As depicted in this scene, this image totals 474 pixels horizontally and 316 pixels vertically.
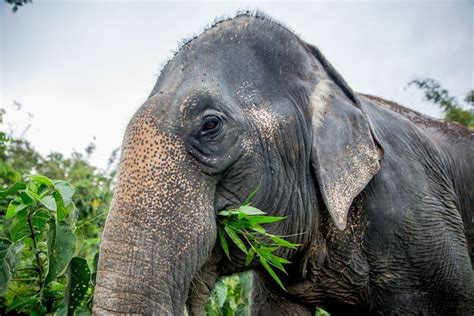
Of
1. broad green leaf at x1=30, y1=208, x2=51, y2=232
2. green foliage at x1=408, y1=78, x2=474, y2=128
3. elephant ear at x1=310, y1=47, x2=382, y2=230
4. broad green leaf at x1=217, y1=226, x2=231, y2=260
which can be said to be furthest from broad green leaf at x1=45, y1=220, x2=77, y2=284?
green foliage at x1=408, y1=78, x2=474, y2=128

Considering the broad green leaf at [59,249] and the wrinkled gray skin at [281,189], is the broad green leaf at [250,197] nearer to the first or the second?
the wrinkled gray skin at [281,189]

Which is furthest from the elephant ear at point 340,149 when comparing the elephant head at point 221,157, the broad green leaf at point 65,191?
the broad green leaf at point 65,191

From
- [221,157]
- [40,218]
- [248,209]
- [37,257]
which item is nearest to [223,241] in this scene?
[248,209]

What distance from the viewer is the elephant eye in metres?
2.30

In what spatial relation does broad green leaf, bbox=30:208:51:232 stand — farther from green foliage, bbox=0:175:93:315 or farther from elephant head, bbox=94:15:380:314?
elephant head, bbox=94:15:380:314

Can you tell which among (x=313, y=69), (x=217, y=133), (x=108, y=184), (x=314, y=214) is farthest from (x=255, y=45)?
(x=108, y=184)

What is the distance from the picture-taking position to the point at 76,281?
250 cm

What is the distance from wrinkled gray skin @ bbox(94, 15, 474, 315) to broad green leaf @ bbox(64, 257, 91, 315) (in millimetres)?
473

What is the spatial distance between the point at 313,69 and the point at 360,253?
897 mm

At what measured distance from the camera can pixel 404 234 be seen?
113 inches

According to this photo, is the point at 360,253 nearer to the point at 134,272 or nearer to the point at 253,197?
the point at 253,197

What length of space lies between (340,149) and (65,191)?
1.18 m

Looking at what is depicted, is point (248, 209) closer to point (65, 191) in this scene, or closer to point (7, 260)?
point (65, 191)

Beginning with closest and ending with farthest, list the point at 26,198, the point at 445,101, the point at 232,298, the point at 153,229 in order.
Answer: the point at 153,229 < the point at 26,198 < the point at 232,298 < the point at 445,101
